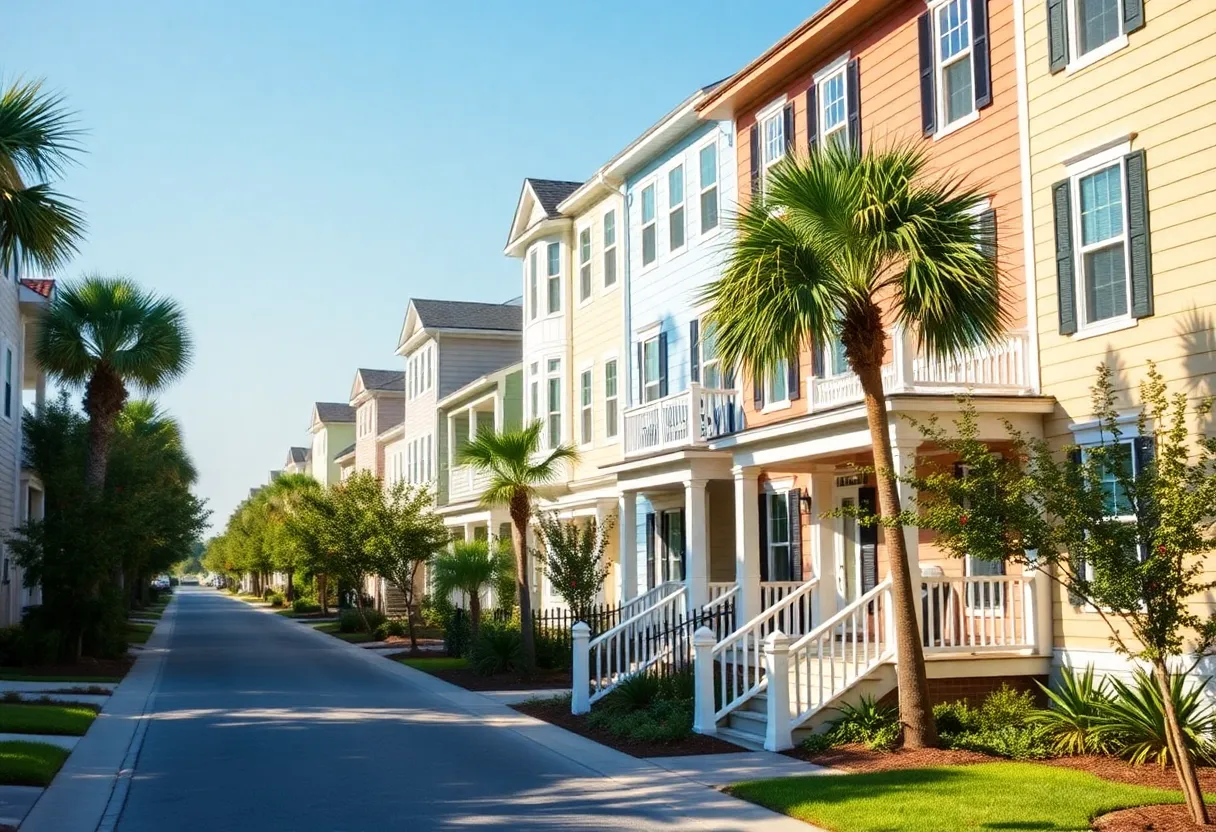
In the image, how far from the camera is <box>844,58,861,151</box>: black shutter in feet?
64.1

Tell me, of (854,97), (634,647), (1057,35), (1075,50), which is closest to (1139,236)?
(1075,50)

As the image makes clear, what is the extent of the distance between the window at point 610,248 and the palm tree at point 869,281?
15493mm

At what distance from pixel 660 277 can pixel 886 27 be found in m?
8.75

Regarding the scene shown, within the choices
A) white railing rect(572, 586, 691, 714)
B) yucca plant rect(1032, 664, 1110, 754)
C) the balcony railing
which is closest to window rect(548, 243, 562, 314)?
the balcony railing

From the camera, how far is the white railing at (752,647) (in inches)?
647

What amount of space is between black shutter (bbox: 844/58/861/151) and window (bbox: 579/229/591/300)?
1252 cm

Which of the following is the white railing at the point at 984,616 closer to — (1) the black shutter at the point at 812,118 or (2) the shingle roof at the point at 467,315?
(1) the black shutter at the point at 812,118

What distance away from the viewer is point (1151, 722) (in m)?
13.0

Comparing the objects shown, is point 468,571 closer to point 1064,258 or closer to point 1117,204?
point 1064,258

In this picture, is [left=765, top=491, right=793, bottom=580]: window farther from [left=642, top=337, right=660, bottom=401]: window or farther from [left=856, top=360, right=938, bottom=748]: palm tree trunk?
[left=856, top=360, right=938, bottom=748]: palm tree trunk

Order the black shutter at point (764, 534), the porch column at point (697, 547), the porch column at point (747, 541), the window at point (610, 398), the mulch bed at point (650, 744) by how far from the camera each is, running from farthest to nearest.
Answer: the window at point (610, 398) < the black shutter at point (764, 534) < the porch column at point (697, 547) < the porch column at point (747, 541) < the mulch bed at point (650, 744)

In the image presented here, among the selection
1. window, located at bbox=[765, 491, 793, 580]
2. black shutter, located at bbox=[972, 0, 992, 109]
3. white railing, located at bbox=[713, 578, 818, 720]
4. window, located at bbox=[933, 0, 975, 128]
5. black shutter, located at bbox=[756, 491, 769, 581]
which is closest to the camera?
white railing, located at bbox=[713, 578, 818, 720]

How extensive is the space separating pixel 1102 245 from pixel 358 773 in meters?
9.99

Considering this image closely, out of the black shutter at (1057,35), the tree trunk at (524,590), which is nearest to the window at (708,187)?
the tree trunk at (524,590)
